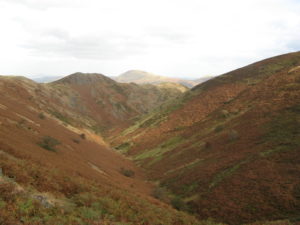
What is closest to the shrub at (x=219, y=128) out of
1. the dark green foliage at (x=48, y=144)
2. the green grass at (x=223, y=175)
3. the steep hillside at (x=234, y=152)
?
the steep hillside at (x=234, y=152)

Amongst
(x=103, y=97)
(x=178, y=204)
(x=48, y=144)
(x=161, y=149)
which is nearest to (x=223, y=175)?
(x=178, y=204)

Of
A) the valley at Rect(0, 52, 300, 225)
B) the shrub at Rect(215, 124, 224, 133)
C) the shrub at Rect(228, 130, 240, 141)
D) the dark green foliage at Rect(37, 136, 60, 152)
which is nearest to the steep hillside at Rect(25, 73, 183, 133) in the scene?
the valley at Rect(0, 52, 300, 225)

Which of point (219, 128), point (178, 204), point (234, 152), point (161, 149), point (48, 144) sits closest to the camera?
point (178, 204)

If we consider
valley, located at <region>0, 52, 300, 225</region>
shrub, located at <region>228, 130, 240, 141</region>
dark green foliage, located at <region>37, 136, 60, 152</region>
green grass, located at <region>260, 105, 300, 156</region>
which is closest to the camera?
valley, located at <region>0, 52, 300, 225</region>

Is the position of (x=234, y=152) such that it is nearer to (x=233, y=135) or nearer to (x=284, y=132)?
(x=233, y=135)

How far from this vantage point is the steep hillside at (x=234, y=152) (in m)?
18.6

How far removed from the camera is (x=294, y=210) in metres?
16.2

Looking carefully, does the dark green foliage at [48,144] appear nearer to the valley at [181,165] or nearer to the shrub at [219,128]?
the valley at [181,165]

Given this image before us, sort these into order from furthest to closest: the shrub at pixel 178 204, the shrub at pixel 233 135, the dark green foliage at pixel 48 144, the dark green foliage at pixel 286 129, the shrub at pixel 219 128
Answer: the shrub at pixel 219 128 < the shrub at pixel 233 135 < the dark green foliage at pixel 286 129 < the dark green foliage at pixel 48 144 < the shrub at pixel 178 204

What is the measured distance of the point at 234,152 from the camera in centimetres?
2719

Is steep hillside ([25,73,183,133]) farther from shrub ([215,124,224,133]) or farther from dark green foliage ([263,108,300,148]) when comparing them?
dark green foliage ([263,108,300,148])

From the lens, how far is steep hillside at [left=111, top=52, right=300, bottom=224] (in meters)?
18.6

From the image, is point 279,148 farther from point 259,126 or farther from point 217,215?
point 217,215

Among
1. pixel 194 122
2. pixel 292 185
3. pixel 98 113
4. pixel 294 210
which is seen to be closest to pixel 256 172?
pixel 292 185
